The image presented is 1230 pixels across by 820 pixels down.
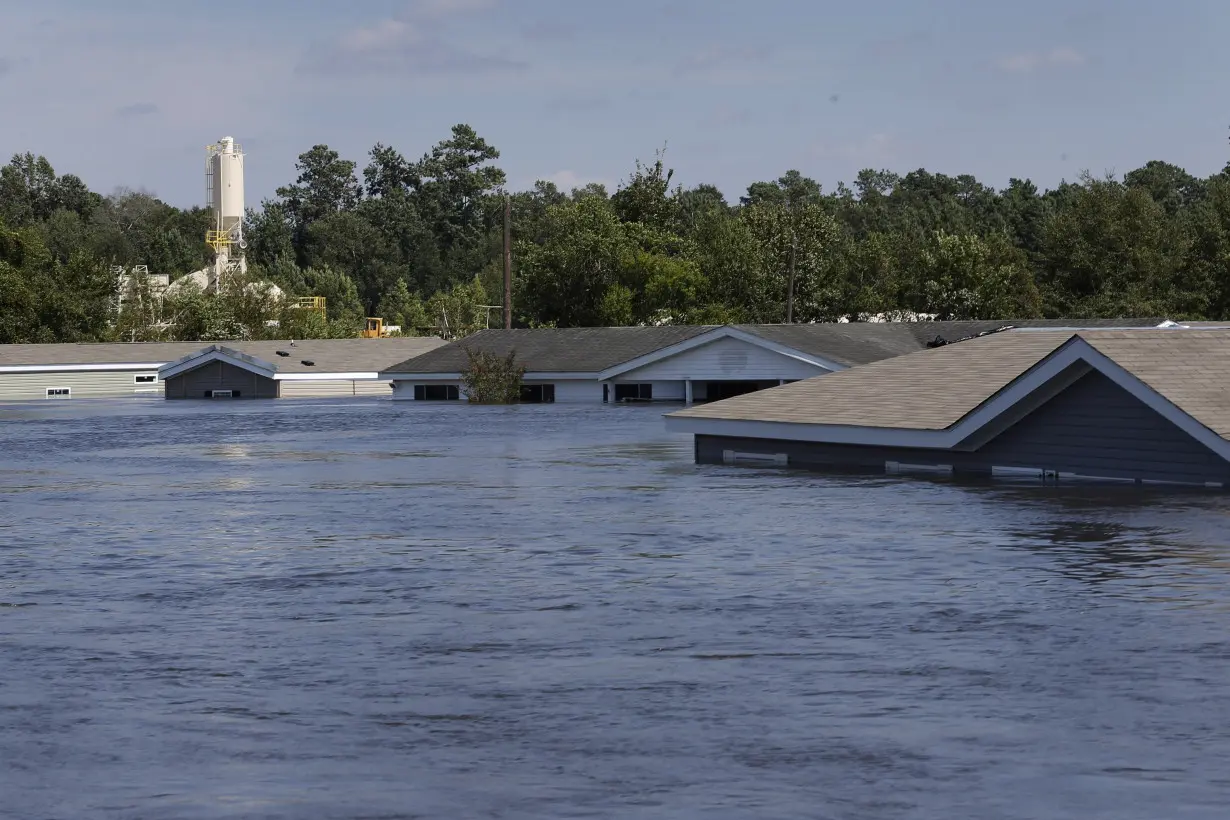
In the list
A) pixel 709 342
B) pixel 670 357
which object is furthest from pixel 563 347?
pixel 709 342

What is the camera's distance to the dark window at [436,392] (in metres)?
98.5

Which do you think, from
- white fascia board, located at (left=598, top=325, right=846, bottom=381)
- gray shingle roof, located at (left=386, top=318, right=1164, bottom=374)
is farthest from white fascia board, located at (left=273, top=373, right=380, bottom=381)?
white fascia board, located at (left=598, top=325, right=846, bottom=381)

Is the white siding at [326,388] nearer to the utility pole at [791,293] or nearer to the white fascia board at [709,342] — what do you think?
the utility pole at [791,293]

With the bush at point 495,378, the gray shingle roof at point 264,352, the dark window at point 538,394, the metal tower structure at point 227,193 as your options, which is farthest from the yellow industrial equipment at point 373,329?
the bush at point 495,378

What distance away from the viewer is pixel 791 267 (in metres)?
110

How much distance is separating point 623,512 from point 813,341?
52.5 meters

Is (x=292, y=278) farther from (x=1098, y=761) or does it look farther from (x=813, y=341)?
(x=1098, y=761)

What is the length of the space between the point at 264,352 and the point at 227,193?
51980 millimetres

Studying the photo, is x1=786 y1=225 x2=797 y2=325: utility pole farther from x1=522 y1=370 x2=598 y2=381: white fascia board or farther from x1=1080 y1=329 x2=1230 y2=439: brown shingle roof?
x1=1080 y1=329 x2=1230 y2=439: brown shingle roof

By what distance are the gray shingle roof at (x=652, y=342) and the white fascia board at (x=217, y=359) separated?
12.0m

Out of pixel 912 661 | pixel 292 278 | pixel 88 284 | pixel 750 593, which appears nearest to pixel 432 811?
pixel 912 661

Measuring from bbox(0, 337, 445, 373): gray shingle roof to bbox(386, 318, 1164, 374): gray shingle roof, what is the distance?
42.6 ft

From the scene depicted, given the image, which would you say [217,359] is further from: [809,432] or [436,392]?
[809,432]

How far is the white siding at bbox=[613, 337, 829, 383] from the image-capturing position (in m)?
82.1
